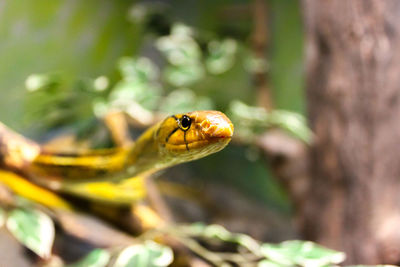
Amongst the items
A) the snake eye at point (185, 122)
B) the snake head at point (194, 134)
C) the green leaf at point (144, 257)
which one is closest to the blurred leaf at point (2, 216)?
the green leaf at point (144, 257)

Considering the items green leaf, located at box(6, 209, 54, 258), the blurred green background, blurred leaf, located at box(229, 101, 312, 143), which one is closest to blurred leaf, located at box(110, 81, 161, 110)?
the blurred green background

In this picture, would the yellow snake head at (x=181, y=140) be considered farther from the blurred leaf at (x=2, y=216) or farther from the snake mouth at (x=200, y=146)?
the blurred leaf at (x=2, y=216)

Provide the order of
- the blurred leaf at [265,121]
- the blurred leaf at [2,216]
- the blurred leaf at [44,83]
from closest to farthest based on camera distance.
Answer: the blurred leaf at [2,216] < the blurred leaf at [44,83] < the blurred leaf at [265,121]

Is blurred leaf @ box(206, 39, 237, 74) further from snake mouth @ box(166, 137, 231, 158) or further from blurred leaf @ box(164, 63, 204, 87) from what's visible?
snake mouth @ box(166, 137, 231, 158)

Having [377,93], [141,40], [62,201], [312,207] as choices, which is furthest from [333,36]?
[62,201]

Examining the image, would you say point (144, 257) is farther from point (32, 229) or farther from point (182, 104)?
point (182, 104)

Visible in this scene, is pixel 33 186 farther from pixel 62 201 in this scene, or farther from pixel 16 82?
pixel 16 82

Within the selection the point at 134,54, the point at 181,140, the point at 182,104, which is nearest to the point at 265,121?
the point at 182,104
